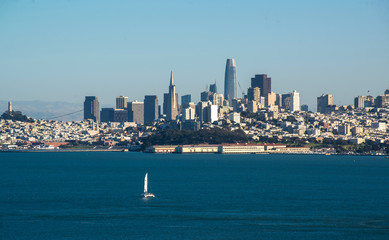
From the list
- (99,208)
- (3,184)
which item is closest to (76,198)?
(99,208)

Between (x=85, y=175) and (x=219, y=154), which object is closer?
(x=85, y=175)

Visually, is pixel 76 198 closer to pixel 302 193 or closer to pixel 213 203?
pixel 213 203

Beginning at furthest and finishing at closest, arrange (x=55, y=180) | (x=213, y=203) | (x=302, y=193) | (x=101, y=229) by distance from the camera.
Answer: (x=55, y=180) < (x=302, y=193) < (x=213, y=203) < (x=101, y=229)

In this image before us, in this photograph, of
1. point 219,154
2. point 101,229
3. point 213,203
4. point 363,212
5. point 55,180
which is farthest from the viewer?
point 219,154

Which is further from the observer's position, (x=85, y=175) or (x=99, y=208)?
(x=85, y=175)

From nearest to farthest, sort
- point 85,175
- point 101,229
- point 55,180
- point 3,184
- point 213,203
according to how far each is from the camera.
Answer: point 101,229 → point 213,203 → point 3,184 → point 55,180 → point 85,175

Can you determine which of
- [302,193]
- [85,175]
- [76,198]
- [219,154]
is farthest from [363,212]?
[219,154]

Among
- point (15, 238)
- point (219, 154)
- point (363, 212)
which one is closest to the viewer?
point (15, 238)

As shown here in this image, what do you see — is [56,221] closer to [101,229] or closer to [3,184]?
[101,229]

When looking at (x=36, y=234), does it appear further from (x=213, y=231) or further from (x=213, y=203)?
(x=213, y=203)
